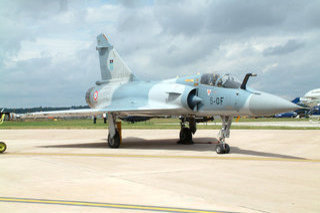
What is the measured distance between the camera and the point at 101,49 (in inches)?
773

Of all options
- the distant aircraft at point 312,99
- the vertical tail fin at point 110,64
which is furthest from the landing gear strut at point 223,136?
the distant aircraft at point 312,99

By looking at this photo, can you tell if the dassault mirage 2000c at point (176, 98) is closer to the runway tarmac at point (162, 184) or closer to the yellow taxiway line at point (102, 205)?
the runway tarmac at point (162, 184)

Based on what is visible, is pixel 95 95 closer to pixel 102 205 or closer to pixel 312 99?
pixel 102 205

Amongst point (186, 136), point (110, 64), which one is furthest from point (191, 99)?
point (110, 64)

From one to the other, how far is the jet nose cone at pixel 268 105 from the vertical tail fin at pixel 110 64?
8.08m

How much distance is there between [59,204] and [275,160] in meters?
7.16

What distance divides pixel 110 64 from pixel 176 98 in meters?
6.61

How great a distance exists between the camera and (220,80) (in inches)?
498

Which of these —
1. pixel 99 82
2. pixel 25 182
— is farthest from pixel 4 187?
pixel 99 82

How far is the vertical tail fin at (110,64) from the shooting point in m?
18.4

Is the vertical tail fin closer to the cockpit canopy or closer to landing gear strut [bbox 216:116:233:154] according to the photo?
the cockpit canopy

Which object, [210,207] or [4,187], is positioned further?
[4,187]

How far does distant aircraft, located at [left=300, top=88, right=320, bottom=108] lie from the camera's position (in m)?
60.2

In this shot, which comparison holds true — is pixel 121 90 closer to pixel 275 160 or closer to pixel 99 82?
pixel 99 82
